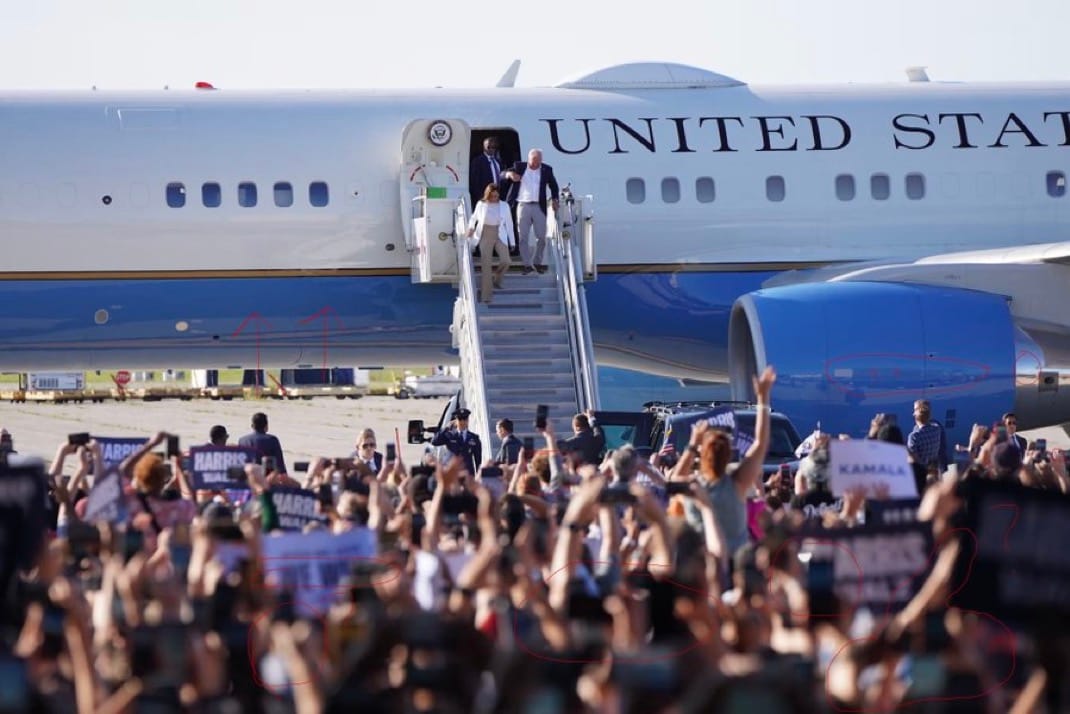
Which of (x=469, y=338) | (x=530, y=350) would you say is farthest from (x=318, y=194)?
(x=530, y=350)

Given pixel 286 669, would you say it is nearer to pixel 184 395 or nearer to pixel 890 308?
pixel 890 308

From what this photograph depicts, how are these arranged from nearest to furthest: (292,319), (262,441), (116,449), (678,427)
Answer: (116,449), (678,427), (262,441), (292,319)

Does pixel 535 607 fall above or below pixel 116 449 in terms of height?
below

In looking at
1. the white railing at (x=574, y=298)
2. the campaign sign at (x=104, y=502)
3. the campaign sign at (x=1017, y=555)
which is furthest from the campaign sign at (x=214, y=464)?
the white railing at (x=574, y=298)

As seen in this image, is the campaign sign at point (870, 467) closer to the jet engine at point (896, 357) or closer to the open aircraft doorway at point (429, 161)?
the jet engine at point (896, 357)

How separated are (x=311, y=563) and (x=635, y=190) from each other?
14654mm

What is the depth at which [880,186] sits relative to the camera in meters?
22.1

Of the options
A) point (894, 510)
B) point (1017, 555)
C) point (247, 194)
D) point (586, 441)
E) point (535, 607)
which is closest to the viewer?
point (535, 607)

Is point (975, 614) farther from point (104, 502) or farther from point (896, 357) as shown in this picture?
point (896, 357)

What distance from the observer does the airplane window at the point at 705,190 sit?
2161cm

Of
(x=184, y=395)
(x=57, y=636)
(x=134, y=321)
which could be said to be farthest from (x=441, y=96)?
(x=184, y=395)

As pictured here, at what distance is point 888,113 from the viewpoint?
72.9 feet

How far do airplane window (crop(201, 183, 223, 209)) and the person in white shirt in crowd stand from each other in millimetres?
2581

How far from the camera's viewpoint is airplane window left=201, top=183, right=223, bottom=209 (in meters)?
20.6
